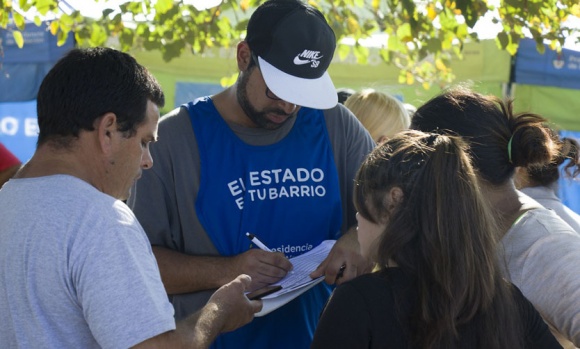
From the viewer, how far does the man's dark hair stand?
204 cm

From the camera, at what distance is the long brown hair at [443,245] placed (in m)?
2.00

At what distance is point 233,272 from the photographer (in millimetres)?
2842

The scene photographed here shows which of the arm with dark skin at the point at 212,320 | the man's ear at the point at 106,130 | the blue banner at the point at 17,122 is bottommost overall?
A: the blue banner at the point at 17,122

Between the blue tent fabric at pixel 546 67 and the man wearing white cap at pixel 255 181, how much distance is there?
4.96 m

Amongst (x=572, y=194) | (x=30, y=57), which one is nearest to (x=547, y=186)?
(x=572, y=194)

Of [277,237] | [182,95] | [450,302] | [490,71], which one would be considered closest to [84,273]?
[450,302]

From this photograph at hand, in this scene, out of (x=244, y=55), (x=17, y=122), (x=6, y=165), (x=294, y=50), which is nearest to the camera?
(x=294, y=50)

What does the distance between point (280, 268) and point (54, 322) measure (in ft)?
3.46

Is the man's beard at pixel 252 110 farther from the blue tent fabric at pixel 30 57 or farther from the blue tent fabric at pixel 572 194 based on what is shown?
the blue tent fabric at pixel 572 194

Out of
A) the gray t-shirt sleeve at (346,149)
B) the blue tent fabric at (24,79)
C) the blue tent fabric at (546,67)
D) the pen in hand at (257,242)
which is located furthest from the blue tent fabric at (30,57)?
the pen in hand at (257,242)

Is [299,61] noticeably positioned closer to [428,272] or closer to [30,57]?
[428,272]

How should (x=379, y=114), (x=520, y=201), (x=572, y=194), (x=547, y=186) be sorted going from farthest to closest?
(x=572, y=194), (x=379, y=114), (x=547, y=186), (x=520, y=201)

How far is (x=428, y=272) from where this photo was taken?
2035 millimetres

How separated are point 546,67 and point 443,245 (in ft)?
19.8
